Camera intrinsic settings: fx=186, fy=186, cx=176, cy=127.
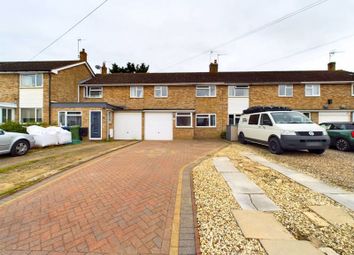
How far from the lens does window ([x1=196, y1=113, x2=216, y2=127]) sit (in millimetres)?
18281

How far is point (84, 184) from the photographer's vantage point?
472 cm

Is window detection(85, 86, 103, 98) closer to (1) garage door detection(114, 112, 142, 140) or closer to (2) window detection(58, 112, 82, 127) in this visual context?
(1) garage door detection(114, 112, 142, 140)

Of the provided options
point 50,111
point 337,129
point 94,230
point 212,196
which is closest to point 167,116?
point 50,111

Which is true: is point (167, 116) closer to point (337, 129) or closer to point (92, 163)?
point (92, 163)

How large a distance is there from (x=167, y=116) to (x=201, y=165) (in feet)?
34.0

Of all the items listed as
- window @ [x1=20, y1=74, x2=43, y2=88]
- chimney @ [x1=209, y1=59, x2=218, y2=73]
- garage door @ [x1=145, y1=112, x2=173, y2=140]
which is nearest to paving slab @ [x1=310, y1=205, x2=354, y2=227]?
garage door @ [x1=145, y1=112, x2=173, y2=140]

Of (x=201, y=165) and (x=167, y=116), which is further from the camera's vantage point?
(x=167, y=116)

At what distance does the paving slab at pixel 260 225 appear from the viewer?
262 cm

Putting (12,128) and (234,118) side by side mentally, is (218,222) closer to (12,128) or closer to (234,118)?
(12,128)

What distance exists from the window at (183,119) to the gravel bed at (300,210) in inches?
442

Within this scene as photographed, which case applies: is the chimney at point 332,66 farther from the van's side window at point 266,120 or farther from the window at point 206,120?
the van's side window at point 266,120

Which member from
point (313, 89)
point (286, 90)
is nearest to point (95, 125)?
point (286, 90)

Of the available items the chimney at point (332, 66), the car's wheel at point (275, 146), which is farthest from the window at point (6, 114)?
the chimney at point (332, 66)

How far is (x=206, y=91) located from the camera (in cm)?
1864
